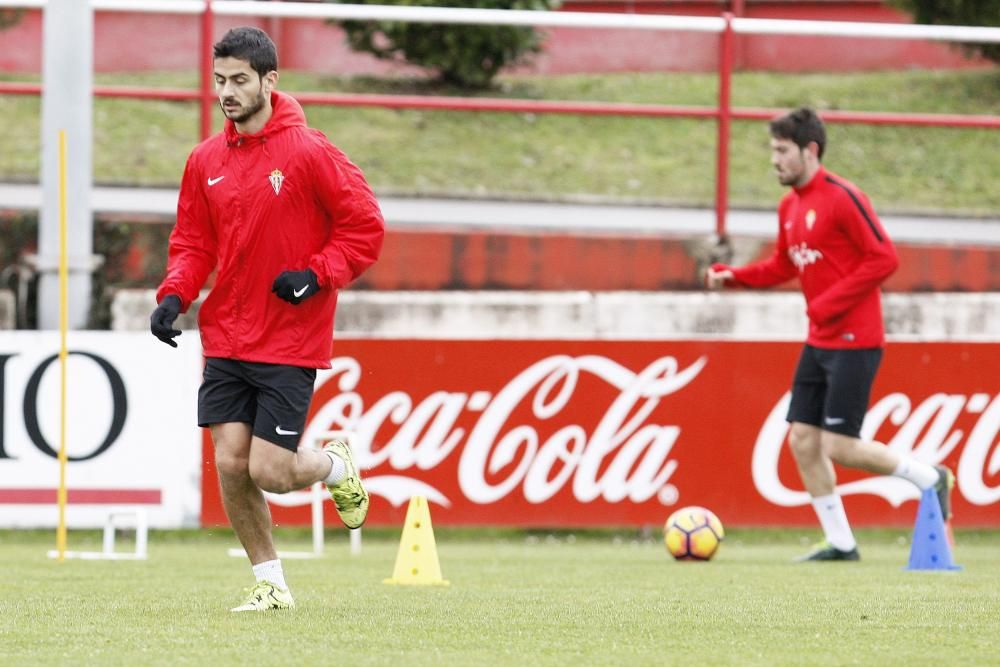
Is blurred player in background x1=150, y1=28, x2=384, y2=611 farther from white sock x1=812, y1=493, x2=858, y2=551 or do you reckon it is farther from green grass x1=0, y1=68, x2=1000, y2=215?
green grass x1=0, y1=68, x2=1000, y2=215

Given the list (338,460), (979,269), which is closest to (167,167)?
(979,269)

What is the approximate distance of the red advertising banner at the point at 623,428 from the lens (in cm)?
1109

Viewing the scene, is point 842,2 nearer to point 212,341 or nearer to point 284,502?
point 284,502

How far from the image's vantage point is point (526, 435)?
11172mm

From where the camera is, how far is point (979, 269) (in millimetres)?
12414

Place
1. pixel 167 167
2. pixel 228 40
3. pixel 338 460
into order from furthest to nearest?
pixel 167 167
pixel 338 460
pixel 228 40

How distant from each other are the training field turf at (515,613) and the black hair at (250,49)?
189 cm

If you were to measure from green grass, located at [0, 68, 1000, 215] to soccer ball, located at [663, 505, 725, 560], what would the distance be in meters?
6.26

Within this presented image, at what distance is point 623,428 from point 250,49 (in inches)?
218

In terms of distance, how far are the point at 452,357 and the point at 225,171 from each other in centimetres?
492

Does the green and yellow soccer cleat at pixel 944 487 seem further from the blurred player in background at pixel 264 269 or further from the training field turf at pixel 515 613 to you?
the blurred player in background at pixel 264 269

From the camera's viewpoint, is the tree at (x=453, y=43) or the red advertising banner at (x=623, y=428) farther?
the tree at (x=453, y=43)

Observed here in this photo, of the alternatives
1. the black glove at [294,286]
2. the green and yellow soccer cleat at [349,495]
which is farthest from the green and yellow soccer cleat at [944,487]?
the black glove at [294,286]

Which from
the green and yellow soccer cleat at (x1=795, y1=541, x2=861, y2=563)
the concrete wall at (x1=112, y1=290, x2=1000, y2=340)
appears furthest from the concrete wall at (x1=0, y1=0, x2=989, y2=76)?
the green and yellow soccer cleat at (x1=795, y1=541, x2=861, y2=563)
